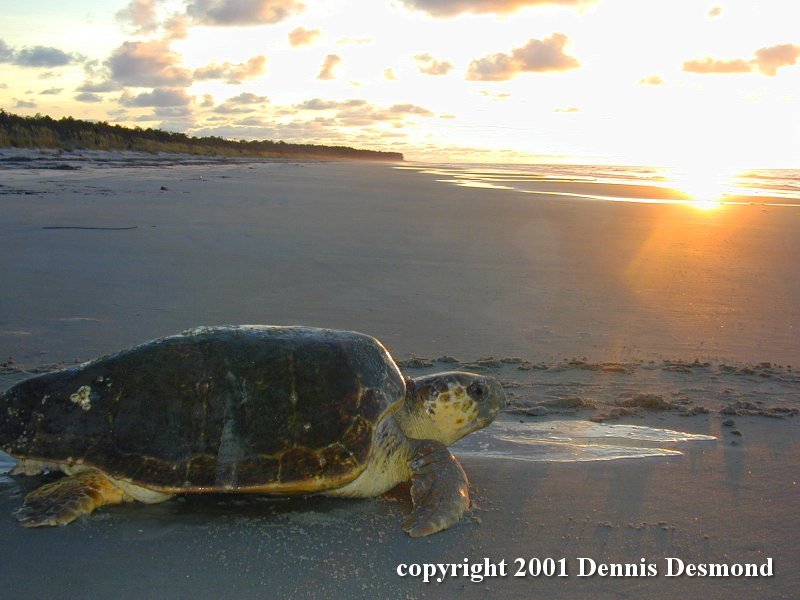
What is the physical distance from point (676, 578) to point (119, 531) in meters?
2.13

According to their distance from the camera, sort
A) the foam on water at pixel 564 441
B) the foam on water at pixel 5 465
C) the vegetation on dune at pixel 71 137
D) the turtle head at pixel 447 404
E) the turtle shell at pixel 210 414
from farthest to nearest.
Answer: the vegetation on dune at pixel 71 137, the foam on water at pixel 564 441, the turtle head at pixel 447 404, the foam on water at pixel 5 465, the turtle shell at pixel 210 414

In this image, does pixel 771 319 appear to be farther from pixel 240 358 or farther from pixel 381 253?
pixel 240 358

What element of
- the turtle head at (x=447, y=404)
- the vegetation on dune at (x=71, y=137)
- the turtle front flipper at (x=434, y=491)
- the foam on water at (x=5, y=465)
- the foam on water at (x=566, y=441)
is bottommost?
the foam on water at (x=5, y=465)

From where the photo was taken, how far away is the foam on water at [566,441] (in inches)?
148

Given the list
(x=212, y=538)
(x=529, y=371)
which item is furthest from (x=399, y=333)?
(x=212, y=538)

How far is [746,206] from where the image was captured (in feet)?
55.6

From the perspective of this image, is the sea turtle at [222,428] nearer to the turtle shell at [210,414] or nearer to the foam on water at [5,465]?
the turtle shell at [210,414]

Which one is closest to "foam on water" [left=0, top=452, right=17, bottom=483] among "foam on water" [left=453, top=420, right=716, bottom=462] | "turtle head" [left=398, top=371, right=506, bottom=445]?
"turtle head" [left=398, top=371, right=506, bottom=445]

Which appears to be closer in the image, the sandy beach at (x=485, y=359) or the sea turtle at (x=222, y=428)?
the sandy beach at (x=485, y=359)

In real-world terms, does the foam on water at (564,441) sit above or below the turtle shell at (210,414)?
below

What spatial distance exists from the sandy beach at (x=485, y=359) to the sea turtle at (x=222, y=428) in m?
0.12

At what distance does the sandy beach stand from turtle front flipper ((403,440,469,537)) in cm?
6

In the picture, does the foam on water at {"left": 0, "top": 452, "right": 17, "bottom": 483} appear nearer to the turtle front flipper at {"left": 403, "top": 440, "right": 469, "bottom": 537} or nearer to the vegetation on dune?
the turtle front flipper at {"left": 403, "top": 440, "right": 469, "bottom": 537}

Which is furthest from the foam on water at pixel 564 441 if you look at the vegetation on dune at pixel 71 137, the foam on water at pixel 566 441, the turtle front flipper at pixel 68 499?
the vegetation on dune at pixel 71 137
